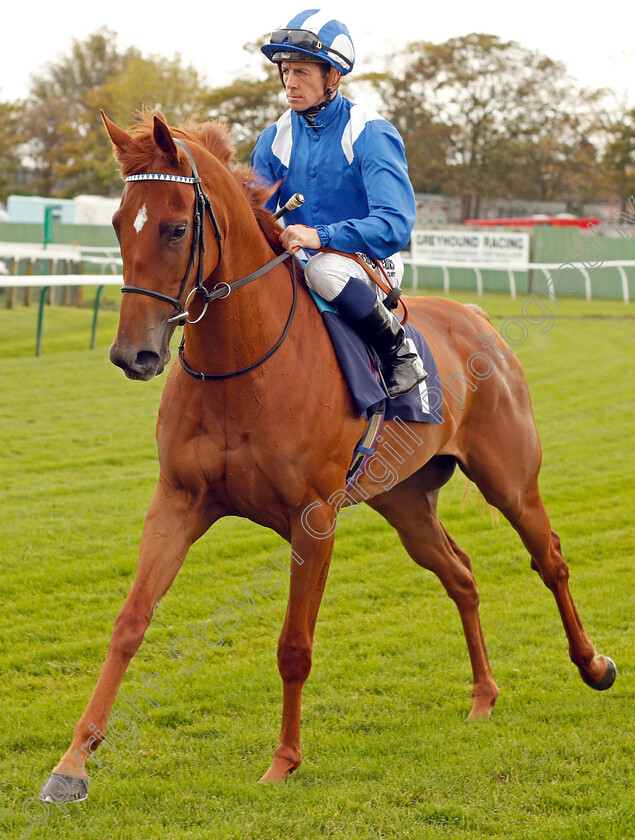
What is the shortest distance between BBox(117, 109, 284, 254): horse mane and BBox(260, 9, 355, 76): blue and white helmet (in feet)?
1.18

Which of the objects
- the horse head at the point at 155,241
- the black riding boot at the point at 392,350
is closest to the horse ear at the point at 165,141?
the horse head at the point at 155,241

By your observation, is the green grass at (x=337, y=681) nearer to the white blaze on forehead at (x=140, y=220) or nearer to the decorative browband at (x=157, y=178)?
the white blaze on forehead at (x=140, y=220)

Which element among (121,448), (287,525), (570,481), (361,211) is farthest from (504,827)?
(121,448)

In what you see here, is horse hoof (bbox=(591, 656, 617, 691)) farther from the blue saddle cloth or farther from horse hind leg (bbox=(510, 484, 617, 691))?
the blue saddle cloth

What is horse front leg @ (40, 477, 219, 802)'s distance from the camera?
2908 mm

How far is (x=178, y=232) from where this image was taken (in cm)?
271

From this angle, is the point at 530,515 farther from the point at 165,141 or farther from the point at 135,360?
the point at 165,141

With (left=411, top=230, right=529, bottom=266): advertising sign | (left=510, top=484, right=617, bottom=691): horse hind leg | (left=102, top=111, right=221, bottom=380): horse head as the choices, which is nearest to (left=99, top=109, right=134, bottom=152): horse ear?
(left=102, top=111, right=221, bottom=380): horse head

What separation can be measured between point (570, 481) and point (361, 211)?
15.0 ft

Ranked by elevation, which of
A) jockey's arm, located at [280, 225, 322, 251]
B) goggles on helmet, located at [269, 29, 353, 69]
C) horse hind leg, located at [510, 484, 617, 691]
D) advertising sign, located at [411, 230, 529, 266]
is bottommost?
horse hind leg, located at [510, 484, 617, 691]

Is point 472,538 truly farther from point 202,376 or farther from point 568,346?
point 568,346

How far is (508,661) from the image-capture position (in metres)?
4.43

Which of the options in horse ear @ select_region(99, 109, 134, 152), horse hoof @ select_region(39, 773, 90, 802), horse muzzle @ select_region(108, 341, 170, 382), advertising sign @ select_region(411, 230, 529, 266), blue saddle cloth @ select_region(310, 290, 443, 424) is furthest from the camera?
advertising sign @ select_region(411, 230, 529, 266)

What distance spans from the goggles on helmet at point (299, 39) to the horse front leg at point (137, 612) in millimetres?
1590
